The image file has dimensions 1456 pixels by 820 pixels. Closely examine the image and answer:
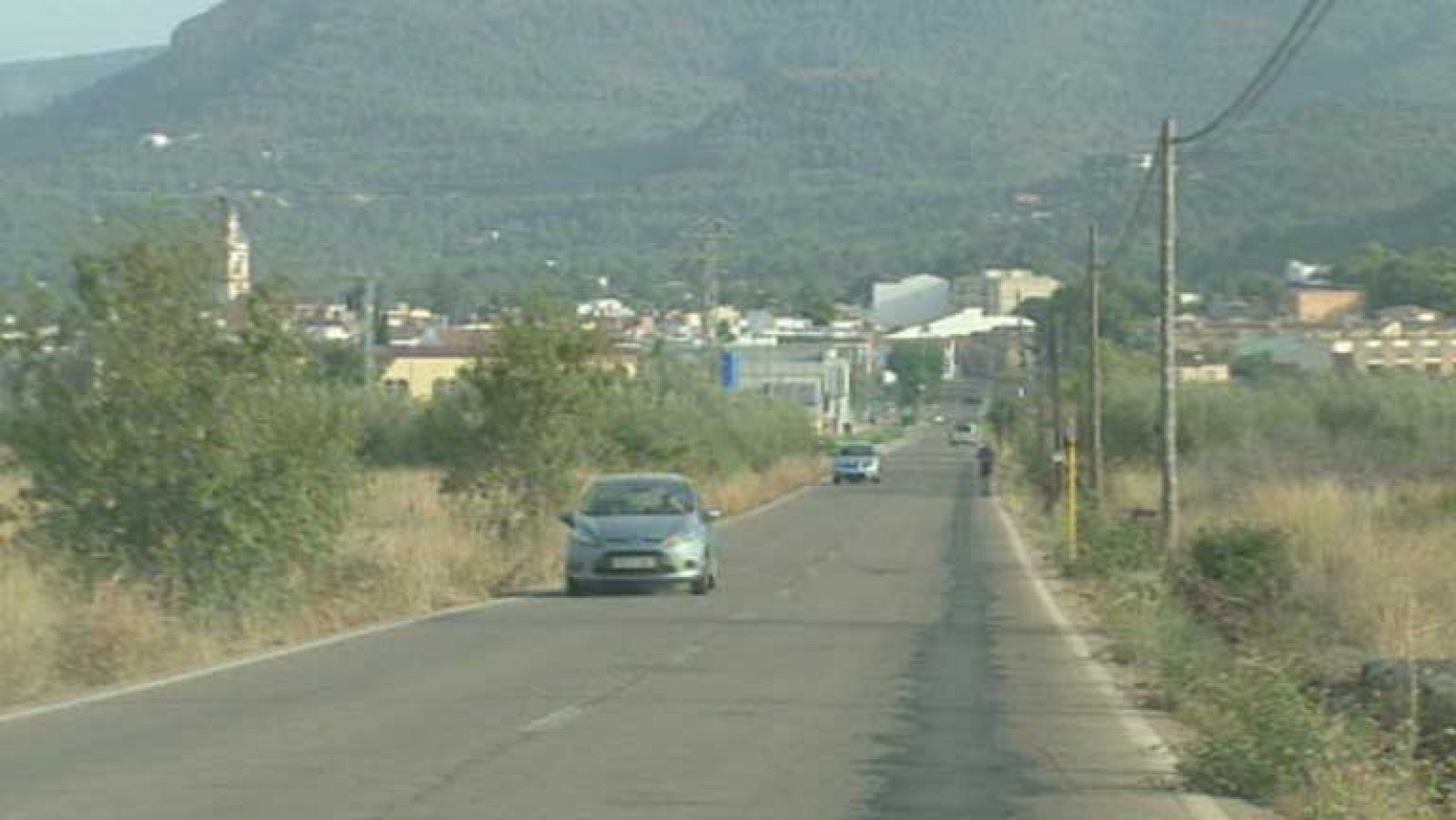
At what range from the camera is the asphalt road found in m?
14.3

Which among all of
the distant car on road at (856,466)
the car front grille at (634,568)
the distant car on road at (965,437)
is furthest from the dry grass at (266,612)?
the distant car on road at (965,437)

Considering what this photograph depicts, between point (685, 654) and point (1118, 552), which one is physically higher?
point (1118, 552)

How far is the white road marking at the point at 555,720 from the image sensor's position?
17.8 meters

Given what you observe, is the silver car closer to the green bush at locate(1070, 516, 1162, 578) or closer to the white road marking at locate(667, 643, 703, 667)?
the green bush at locate(1070, 516, 1162, 578)

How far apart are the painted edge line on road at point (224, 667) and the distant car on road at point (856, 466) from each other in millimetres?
61620

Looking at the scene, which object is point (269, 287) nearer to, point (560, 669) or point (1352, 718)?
point (560, 669)

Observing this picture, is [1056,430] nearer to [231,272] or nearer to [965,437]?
[231,272]

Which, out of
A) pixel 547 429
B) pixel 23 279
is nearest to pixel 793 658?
pixel 23 279

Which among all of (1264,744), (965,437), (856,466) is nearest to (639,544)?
(1264,744)

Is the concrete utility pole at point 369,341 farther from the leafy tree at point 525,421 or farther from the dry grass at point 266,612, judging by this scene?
the leafy tree at point 525,421

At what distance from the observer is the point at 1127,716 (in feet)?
63.2

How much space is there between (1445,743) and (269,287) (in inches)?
580

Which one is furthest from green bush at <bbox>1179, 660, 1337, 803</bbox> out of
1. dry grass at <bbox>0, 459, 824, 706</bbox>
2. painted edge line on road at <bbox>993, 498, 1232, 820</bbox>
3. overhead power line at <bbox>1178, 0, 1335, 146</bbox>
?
overhead power line at <bbox>1178, 0, 1335, 146</bbox>

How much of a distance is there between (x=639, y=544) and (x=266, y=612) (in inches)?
320
